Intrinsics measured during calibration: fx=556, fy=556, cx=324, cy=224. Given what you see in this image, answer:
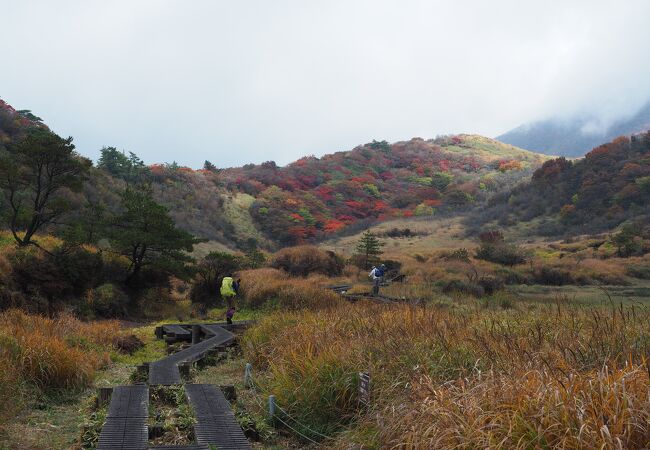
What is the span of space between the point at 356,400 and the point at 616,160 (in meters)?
58.7

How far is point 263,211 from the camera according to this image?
59.7 metres

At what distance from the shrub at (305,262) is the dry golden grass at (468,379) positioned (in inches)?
701

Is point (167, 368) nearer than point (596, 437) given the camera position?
No

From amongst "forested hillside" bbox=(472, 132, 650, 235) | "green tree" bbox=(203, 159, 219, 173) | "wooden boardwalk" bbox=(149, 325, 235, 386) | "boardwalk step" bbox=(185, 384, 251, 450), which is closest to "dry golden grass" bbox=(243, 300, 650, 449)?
"boardwalk step" bbox=(185, 384, 251, 450)

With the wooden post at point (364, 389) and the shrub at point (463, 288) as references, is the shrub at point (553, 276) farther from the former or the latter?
the wooden post at point (364, 389)

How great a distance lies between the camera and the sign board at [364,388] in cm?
566

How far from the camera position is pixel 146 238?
22.6 meters

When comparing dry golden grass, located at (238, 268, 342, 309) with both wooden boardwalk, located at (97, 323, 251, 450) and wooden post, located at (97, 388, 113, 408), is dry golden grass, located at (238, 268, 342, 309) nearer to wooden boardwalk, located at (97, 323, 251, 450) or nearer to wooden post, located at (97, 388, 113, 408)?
wooden boardwalk, located at (97, 323, 251, 450)

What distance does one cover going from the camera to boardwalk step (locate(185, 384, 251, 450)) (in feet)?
17.5

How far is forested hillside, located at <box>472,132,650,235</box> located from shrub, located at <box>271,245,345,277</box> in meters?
25.7

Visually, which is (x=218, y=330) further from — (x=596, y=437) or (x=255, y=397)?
(x=596, y=437)

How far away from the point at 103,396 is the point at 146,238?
16.5 metres

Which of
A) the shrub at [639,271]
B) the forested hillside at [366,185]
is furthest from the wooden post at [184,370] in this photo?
the forested hillside at [366,185]

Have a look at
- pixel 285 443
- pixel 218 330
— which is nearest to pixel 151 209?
pixel 218 330
